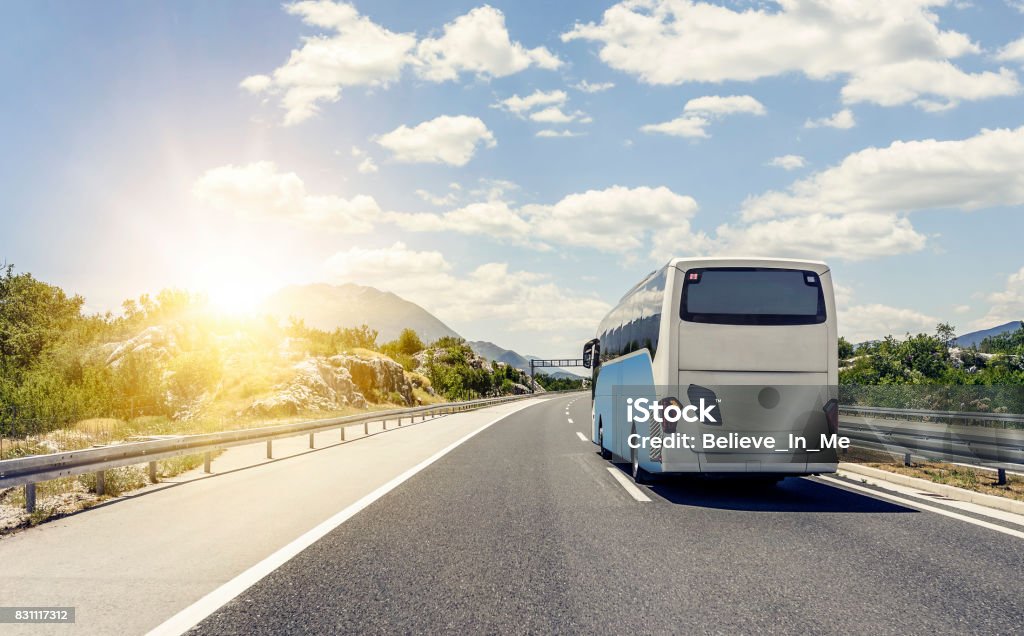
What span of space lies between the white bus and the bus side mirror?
24.6ft

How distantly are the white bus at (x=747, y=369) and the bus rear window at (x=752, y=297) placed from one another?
0.01 meters

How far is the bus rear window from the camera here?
9023mm

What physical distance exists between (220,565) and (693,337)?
6022mm

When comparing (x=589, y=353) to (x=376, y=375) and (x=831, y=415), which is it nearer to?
(x=831, y=415)

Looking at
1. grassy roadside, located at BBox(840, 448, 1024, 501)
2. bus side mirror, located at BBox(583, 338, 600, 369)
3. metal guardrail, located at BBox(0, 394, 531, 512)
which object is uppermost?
bus side mirror, located at BBox(583, 338, 600, 369)

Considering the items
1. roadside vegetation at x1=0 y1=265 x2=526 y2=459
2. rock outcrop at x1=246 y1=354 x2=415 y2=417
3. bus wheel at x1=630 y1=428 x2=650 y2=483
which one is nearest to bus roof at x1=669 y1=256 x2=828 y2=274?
bus wheel at x1=630 y1=428 x2=650 y2=483

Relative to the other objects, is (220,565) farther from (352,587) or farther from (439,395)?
(439,395)

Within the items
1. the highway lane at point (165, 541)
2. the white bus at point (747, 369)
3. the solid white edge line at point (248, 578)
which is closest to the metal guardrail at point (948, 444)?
the white bus at point (747, 369)

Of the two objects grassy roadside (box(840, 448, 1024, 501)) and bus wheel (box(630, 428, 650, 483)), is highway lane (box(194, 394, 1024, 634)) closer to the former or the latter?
bus wheel (box(630, 428, 650, 483))

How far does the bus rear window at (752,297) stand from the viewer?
9.02m

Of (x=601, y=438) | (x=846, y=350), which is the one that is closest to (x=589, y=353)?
(x=601, y=438)

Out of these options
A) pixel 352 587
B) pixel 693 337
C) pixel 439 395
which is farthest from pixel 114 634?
pixel 439 395

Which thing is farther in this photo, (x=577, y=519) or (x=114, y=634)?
(x=577, y=519)

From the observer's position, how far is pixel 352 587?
191 inches
